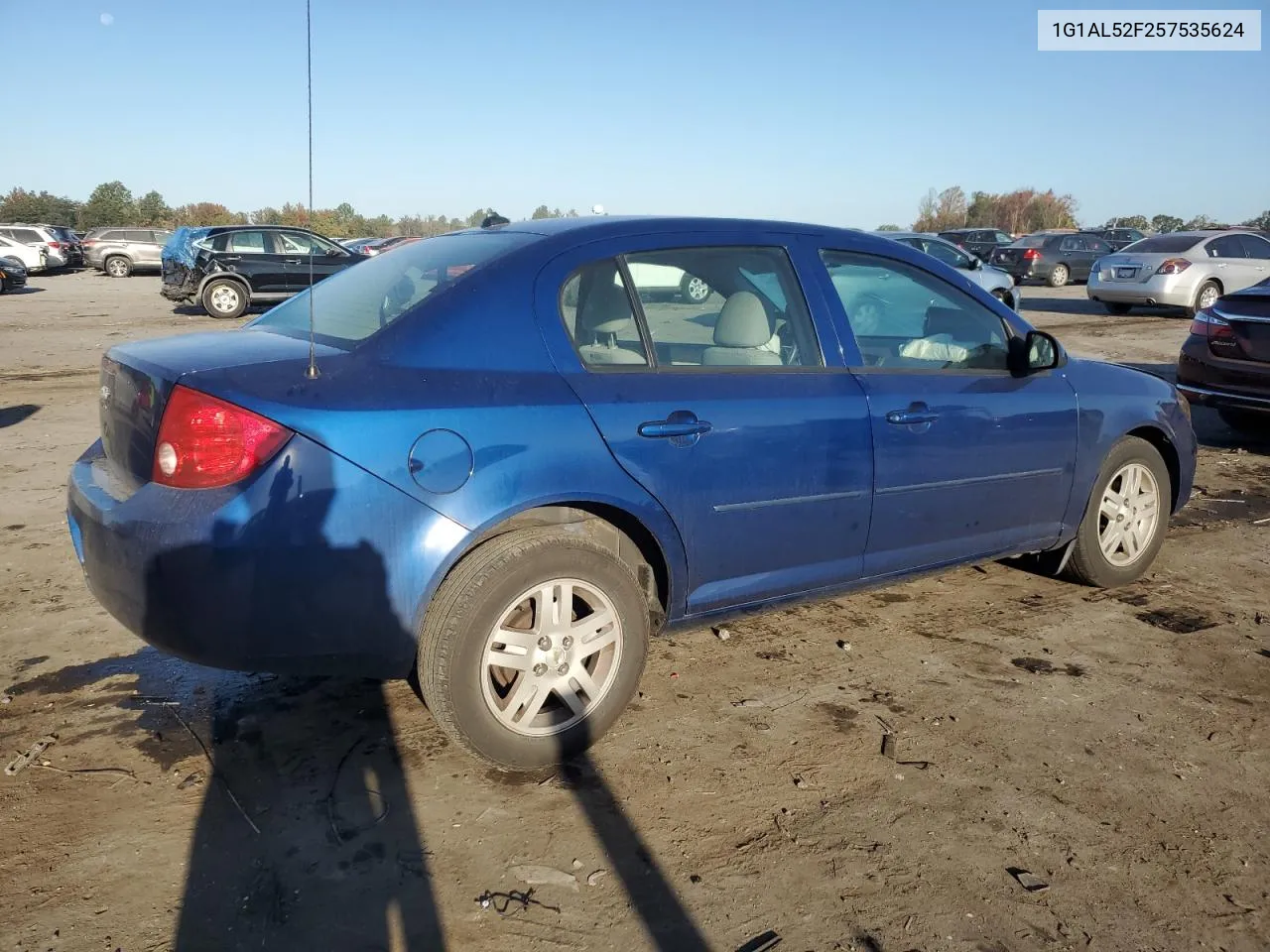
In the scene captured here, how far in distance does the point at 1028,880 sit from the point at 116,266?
36514 millimetres

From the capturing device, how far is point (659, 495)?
308cm

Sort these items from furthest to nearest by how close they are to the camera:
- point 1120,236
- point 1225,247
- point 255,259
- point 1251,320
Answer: point 1120,236, point 255,259, point 1225,247, point 1251,320

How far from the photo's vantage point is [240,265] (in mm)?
17422

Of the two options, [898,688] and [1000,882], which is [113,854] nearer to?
[1000,882]

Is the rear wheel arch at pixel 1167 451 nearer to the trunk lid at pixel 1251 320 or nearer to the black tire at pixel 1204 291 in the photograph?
the trunk lid at pixel 1251 320

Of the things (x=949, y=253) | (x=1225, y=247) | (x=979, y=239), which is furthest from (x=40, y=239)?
(x=1225, y=247)

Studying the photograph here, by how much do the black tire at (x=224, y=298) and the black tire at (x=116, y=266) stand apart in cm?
1846

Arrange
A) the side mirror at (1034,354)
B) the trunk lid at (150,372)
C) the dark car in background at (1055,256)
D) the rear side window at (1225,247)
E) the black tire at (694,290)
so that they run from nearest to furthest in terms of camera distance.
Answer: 1. the trunk lid at (150,372)
2. the black tire at (694,290)
3. the side mirror at (1034,354)
4. the rear side window at (1225,247)
5. the dark car in background at (1055,256)

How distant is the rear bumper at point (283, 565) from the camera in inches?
100

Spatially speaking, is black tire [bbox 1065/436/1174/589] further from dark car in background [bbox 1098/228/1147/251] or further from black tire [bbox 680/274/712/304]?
dark car in background [bbox 1098/228/1147/251]

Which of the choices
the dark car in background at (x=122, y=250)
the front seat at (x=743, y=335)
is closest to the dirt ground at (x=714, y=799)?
the front seat at (x=743, y=335)

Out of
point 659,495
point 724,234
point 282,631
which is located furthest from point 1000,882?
point 724,234

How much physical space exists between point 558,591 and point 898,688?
1.42 m

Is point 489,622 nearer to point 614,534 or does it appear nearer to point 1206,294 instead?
point 614,534
